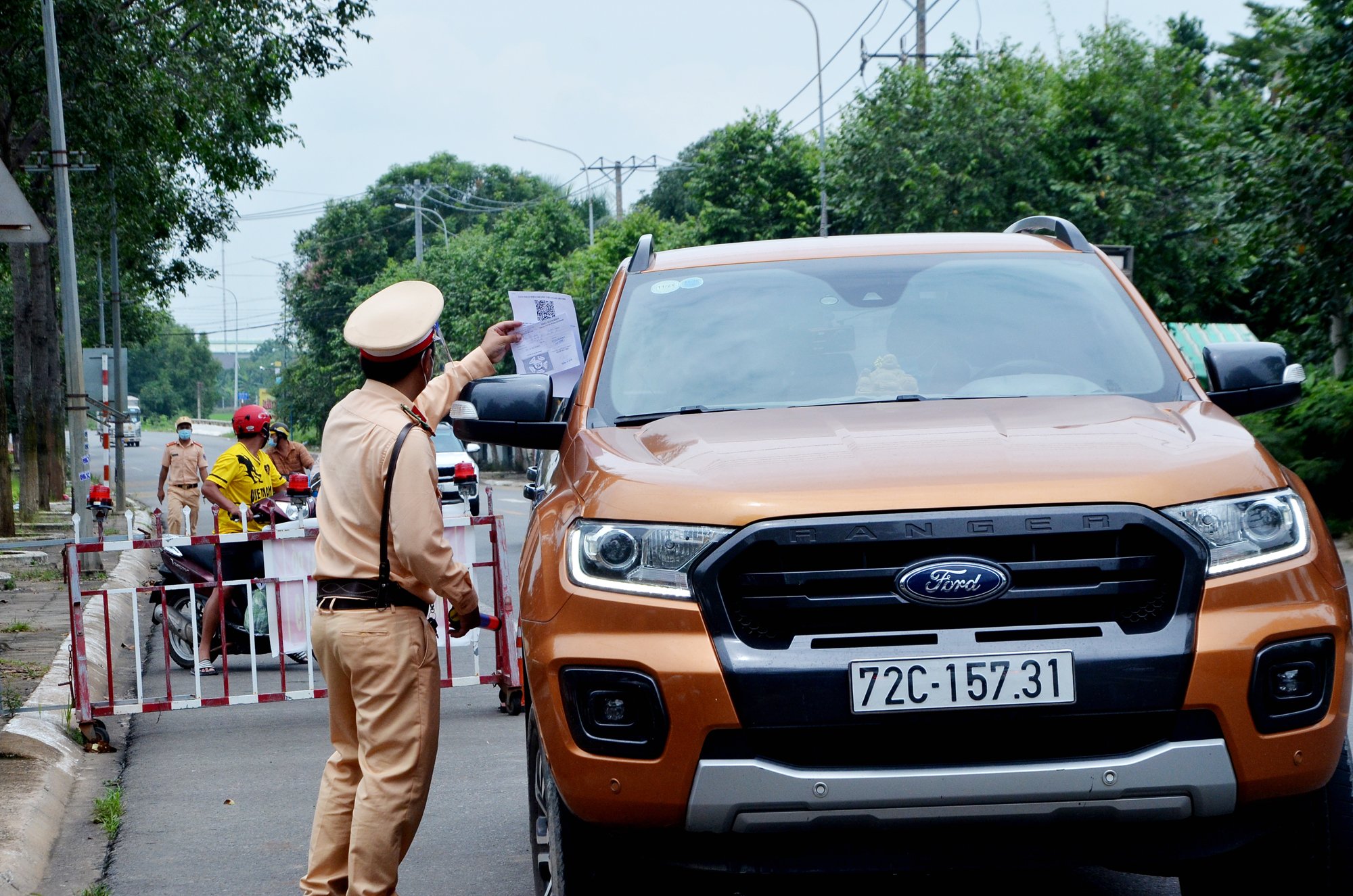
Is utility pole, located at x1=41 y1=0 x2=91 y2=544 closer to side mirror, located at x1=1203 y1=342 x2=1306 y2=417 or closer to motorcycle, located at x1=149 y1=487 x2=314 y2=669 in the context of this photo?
motorcycle, located at x1=149 y1=487 x2=314 y2=669

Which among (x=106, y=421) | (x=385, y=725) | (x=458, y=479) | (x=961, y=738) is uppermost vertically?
(x=961, y=738)

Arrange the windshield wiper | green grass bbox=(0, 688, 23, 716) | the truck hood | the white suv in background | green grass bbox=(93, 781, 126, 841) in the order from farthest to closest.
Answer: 1. the white suv in background
2. green grass bbox=(0, 688, 23, 716)
3. green grass bbox=(93, 781, 126, 841)
4. the windshield wiper
5. the truck hood

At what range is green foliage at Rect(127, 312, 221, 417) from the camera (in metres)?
145

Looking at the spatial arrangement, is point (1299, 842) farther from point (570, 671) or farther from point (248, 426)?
point (248, 426)

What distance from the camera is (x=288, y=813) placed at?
20.3 feet

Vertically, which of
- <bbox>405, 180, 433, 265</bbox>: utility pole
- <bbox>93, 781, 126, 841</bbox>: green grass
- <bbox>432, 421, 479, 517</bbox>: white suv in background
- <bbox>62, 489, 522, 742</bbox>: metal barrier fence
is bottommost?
<bbox>432, 421, 479, 517</bbox>: white suv in background

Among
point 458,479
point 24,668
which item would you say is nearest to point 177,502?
point 458,479

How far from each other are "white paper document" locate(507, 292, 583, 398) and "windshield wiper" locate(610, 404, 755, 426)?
259 cm

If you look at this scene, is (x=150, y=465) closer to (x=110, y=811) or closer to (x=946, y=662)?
(x=110, y=811)

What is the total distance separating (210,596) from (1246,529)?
7924 mm

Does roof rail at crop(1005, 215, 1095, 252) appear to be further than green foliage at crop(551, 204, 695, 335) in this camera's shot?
No

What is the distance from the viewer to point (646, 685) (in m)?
3.13

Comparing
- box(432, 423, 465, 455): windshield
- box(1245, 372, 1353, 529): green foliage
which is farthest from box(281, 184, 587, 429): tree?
box(1245, 372, 1353, 529): green foliage

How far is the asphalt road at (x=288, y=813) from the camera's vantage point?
16.0ft
